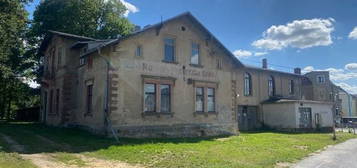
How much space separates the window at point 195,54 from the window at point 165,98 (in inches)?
119

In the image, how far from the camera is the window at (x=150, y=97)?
18.2 m

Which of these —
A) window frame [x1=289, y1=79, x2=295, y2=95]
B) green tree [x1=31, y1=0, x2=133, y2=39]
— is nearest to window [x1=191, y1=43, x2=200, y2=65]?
green tree [x1=31, y1=0, x2=133, y2=39]

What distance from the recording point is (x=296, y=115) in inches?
1127

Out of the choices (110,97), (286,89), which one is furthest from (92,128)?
(286,89)

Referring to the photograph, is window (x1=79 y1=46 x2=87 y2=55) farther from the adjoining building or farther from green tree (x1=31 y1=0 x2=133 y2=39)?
green tree (x1=31 y1=0 x2=133 y2=39)

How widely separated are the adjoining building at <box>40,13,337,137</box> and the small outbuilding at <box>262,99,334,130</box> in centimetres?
850

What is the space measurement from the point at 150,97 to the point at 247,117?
15.4 meters

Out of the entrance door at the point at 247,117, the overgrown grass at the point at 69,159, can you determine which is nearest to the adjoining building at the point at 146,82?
the overgrown grass at the point at 69,159

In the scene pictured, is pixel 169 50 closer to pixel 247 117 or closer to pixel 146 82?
pixel 146 82

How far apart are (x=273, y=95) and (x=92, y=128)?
22397 mm

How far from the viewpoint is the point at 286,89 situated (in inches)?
1414

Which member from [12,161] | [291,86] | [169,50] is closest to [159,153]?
[12,161]

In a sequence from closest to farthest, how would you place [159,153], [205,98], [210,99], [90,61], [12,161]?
[12,161]
[159,153]
[90,61]
[205,98]
[210,99]

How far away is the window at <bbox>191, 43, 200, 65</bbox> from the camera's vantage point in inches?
828
